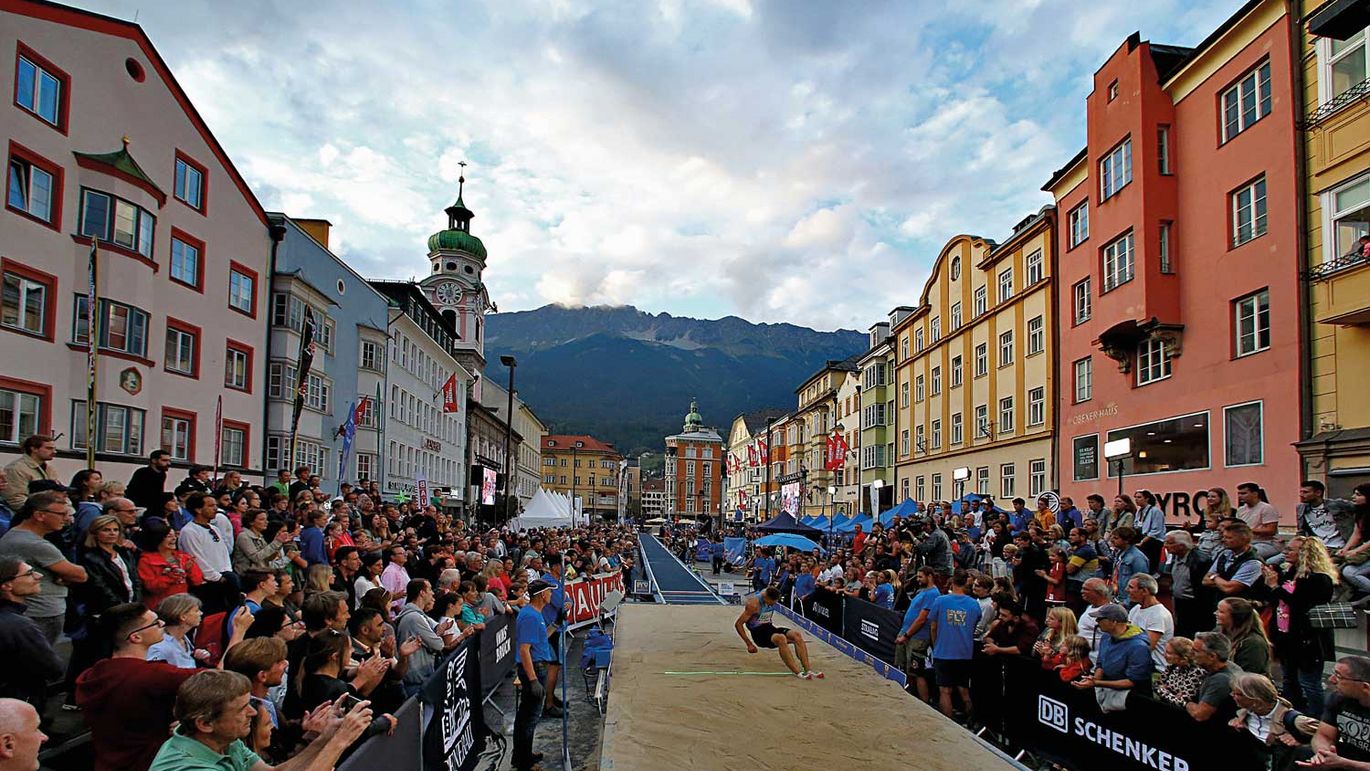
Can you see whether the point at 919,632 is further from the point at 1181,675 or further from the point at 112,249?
the point at 112,249

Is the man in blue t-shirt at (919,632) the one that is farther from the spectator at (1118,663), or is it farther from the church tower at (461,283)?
the church tower at (461,283)

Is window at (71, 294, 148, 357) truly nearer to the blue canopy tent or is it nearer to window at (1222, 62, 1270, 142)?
the blue canopy tent

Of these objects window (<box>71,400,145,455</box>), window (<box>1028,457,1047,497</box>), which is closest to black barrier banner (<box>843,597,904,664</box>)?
window (<box>1028,457,1047,497</box>)

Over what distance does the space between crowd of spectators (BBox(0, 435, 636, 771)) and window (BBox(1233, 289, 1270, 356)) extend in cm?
1666

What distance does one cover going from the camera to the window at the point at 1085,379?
85.9 feet

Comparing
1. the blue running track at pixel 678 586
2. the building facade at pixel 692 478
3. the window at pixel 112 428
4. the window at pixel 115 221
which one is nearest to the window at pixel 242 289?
the window at pixel 115 221

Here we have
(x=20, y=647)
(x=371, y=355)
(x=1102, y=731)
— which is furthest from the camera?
(x=371, y=355)

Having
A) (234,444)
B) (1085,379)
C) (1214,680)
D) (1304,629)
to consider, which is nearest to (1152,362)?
(1085,379)

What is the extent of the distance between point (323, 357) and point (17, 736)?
3444 cm

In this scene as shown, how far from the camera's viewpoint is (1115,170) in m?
23.8

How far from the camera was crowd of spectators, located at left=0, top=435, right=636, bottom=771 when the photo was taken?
14.1 feet

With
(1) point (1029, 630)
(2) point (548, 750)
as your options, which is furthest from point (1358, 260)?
(2) point (548, 750)

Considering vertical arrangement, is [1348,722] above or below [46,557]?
below

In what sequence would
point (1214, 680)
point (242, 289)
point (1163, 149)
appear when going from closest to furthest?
point (1214, 680), point (1163, 149), point (242, 289)
